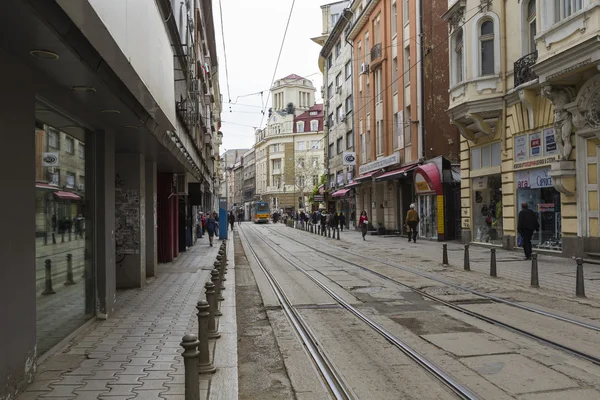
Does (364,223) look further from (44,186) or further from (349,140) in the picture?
(44,186)

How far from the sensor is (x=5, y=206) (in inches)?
184

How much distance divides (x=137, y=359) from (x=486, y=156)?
18.4m

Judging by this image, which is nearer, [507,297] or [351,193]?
[507,297]

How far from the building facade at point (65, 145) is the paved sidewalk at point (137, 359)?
0.87 ft

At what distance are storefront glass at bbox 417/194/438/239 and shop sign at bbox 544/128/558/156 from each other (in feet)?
32.4

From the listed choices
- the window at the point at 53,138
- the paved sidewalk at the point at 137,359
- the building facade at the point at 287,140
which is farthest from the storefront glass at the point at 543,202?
the building facade at the point at 287,140

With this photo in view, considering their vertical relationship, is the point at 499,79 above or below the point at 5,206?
above

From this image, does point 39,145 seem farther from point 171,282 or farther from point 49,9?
point 171,282

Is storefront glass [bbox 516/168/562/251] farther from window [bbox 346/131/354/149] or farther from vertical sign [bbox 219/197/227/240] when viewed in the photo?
window [bbox 346/131/354/149]

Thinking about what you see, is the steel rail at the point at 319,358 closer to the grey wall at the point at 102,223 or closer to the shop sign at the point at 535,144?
the grey wall at the point at 102,223

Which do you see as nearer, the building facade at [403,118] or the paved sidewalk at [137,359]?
the paved sidewalk at [137,359]

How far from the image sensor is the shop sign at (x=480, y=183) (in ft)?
72.0

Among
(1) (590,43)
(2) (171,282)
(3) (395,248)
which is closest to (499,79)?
(1) (590,43)

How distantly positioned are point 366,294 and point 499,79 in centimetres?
1241
